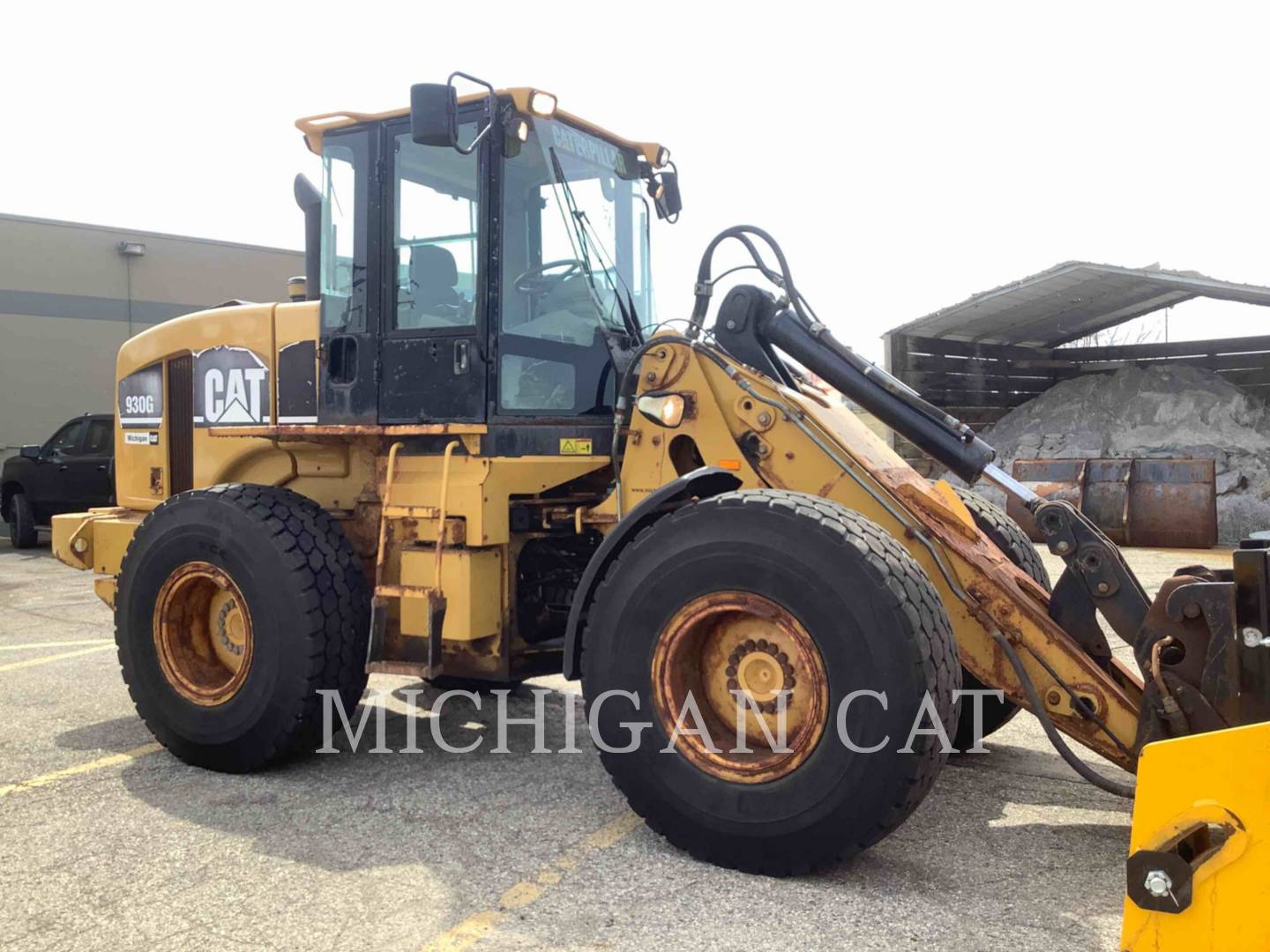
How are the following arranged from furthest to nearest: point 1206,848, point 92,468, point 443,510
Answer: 1. point 92,468
2. point 443,510
3. point 1206,848

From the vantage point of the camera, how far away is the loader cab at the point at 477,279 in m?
4.79

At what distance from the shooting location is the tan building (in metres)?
18.8

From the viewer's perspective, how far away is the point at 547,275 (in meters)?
4.95

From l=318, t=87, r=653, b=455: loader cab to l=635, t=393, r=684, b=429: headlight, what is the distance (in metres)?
0.57

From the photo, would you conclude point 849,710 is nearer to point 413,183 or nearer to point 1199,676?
point 1199,676

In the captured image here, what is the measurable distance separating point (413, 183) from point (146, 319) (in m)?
16.9

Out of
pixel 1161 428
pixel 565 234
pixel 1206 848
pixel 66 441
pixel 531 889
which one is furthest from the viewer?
pixel 1161 428

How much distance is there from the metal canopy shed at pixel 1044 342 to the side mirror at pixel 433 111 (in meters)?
11.9

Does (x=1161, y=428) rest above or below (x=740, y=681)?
above

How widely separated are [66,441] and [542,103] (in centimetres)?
1334

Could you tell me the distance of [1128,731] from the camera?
12.1 feet

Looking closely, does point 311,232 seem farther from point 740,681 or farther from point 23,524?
point 23,524

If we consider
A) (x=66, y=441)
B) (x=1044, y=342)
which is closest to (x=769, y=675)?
(x=66, y=441)

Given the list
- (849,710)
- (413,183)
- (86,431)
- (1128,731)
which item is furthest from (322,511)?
(86,431)
